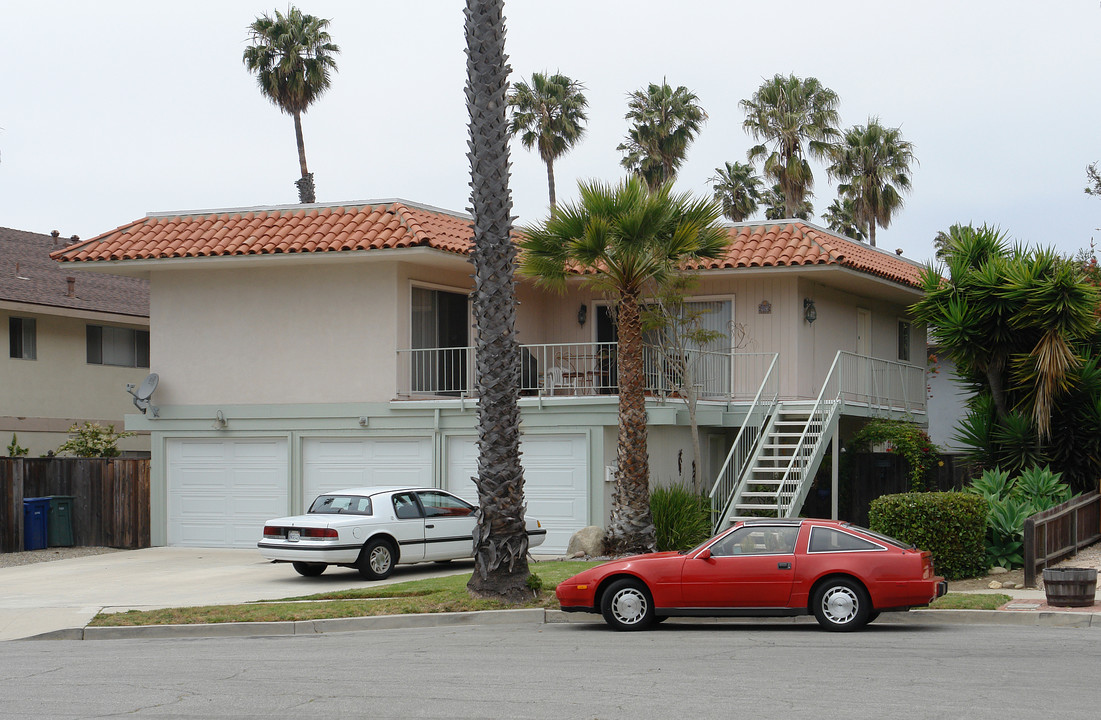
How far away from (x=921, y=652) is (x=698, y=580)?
2683 millimetres

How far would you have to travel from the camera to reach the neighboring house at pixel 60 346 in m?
30.0

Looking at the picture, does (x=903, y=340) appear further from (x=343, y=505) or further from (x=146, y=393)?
(x=146, y=393)

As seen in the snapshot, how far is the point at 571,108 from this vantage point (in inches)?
1788

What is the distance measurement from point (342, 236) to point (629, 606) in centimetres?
1126

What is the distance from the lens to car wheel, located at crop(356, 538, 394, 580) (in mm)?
18172

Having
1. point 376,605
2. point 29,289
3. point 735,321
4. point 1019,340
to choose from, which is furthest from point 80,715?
point 29,289

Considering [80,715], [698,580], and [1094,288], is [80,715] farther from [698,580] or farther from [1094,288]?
[1094,288]

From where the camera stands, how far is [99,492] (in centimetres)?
2517

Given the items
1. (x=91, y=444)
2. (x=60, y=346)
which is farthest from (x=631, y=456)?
(x=60, y=346)

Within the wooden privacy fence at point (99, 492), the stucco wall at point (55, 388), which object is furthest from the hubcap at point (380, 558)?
the stucco wall at point (55, 388)

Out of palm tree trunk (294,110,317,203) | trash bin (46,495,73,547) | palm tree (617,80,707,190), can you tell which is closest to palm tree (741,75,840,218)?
palm tree (617,80,707,190)

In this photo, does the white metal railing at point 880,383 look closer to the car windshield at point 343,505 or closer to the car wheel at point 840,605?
the car windshield at point 343,505

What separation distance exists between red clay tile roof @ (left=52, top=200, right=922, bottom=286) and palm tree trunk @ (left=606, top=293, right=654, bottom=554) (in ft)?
13.7

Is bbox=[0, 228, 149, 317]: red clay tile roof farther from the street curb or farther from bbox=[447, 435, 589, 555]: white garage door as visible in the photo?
the street curb
